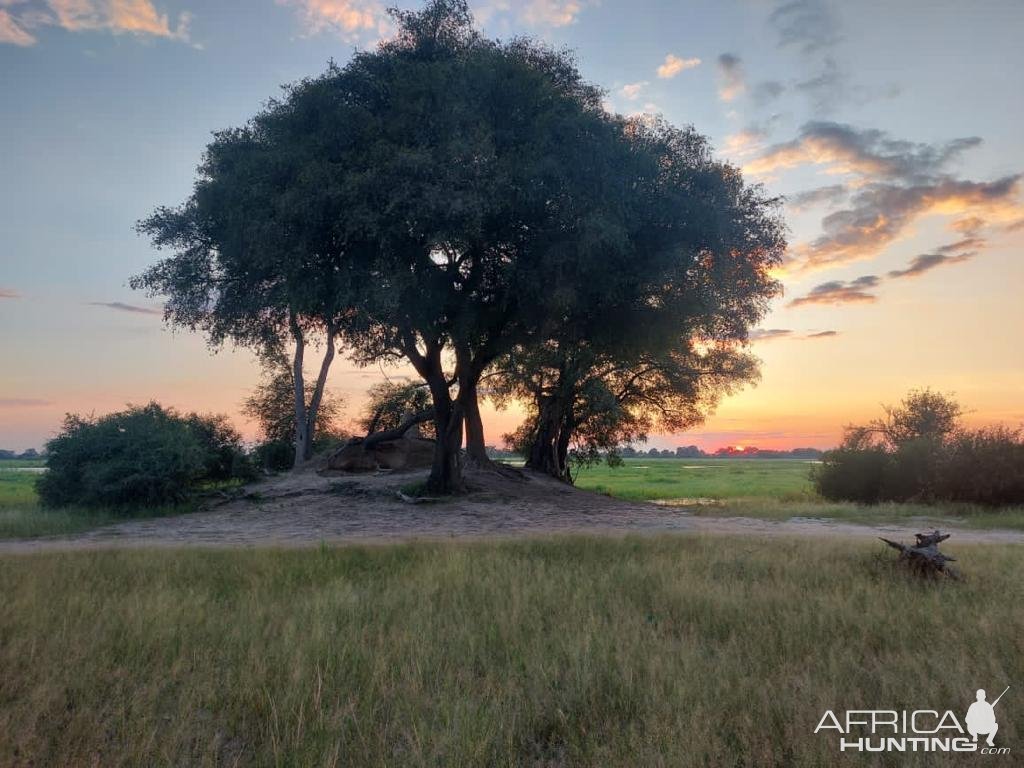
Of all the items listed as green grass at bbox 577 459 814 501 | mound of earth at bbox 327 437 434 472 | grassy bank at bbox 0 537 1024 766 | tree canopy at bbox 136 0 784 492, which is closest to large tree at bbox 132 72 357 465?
tree canopy at bbox 136 0 784 492

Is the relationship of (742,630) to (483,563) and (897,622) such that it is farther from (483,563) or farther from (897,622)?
(483,563)

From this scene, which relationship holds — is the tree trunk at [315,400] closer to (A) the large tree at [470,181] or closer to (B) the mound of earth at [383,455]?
(B) the mound of earth at [383,455]

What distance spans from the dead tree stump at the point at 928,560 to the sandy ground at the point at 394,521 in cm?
565

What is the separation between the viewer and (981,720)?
548 centimetres

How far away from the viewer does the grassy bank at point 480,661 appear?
5.24 meters

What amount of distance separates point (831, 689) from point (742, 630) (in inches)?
85.8

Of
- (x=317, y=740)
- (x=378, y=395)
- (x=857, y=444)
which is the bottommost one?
(x=317, y=740)

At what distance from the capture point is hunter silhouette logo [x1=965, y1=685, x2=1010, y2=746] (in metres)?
5.39

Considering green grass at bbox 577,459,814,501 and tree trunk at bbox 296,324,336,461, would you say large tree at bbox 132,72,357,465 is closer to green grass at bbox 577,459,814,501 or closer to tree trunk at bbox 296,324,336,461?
tree trunk at bbox 296,324,336,461

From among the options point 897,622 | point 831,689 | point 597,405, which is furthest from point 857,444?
point 831,689

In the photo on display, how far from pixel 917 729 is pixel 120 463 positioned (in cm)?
2436

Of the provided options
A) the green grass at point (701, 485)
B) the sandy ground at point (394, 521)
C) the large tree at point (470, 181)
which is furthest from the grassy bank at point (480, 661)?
the green grass at point (701, 485)

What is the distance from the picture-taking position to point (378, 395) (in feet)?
159

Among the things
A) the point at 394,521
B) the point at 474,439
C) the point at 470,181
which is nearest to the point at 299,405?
the point at 474,439
